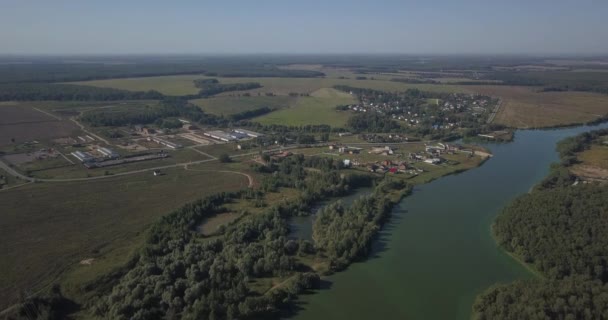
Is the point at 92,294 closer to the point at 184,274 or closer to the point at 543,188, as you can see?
the point at 184,274

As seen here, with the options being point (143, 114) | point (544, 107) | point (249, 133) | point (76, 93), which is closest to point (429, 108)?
point (544, 107)

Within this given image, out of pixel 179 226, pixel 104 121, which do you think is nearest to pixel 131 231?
pixel 179 226

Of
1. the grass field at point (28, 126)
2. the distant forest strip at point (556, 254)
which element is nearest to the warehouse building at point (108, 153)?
the grass field at point (28, 126)

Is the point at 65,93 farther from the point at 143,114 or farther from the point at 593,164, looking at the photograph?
the point at 593,164

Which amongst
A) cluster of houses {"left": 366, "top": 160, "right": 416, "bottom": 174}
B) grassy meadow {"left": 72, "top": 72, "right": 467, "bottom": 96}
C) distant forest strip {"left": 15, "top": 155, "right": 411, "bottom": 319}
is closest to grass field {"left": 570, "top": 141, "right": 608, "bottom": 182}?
cluster of houses {"left": 366, "top": 160, "right": 416, "bottom": 174}

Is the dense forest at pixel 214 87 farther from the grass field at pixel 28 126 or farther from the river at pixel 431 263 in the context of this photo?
the river at pixel 431 263

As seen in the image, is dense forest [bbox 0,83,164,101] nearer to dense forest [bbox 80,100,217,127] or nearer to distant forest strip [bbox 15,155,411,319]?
dense forest [bbox 80,100,217,127]
